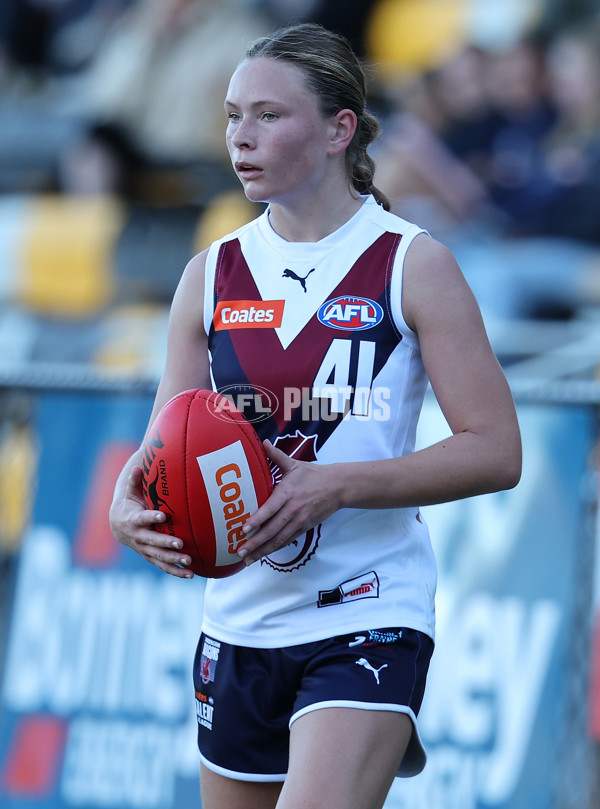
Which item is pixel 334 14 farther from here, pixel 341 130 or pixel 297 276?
pixel 297 276

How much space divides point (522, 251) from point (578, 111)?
1.05m

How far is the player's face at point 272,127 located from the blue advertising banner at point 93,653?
2.37 meters

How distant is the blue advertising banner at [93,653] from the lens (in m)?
4.33

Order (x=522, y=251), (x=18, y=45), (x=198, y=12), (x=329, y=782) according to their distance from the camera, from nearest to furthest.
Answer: (x=329, y=782) < (x=522, y=251) < (x=198, y=12) < (x=18, y=45)

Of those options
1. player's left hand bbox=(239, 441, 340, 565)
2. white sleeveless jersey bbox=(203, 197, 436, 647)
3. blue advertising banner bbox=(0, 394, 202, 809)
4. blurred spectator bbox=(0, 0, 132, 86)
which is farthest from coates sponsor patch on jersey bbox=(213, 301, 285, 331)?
blurred spectator bbox=(0, 0, 132, 86)

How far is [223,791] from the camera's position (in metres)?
2.45

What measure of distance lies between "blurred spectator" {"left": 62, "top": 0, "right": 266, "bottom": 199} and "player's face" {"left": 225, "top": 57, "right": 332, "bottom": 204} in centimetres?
590

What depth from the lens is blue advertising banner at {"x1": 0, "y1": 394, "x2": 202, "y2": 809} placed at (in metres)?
4.33

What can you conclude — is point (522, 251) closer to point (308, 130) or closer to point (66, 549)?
point (66, 549)

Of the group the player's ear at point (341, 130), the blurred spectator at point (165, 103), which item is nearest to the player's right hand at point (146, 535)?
the player's ear at point (341, 130)

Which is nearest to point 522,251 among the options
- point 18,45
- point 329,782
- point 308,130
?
point 308,130

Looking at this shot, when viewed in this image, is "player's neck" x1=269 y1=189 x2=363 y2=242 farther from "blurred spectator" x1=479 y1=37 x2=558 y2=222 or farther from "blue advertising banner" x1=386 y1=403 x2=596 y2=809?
"blurred spectator" x1=479 y1=37 x2=558 y2=222

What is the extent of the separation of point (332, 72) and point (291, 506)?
977mm

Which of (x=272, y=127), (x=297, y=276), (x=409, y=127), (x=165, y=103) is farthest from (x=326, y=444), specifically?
(x=165, y=103)
